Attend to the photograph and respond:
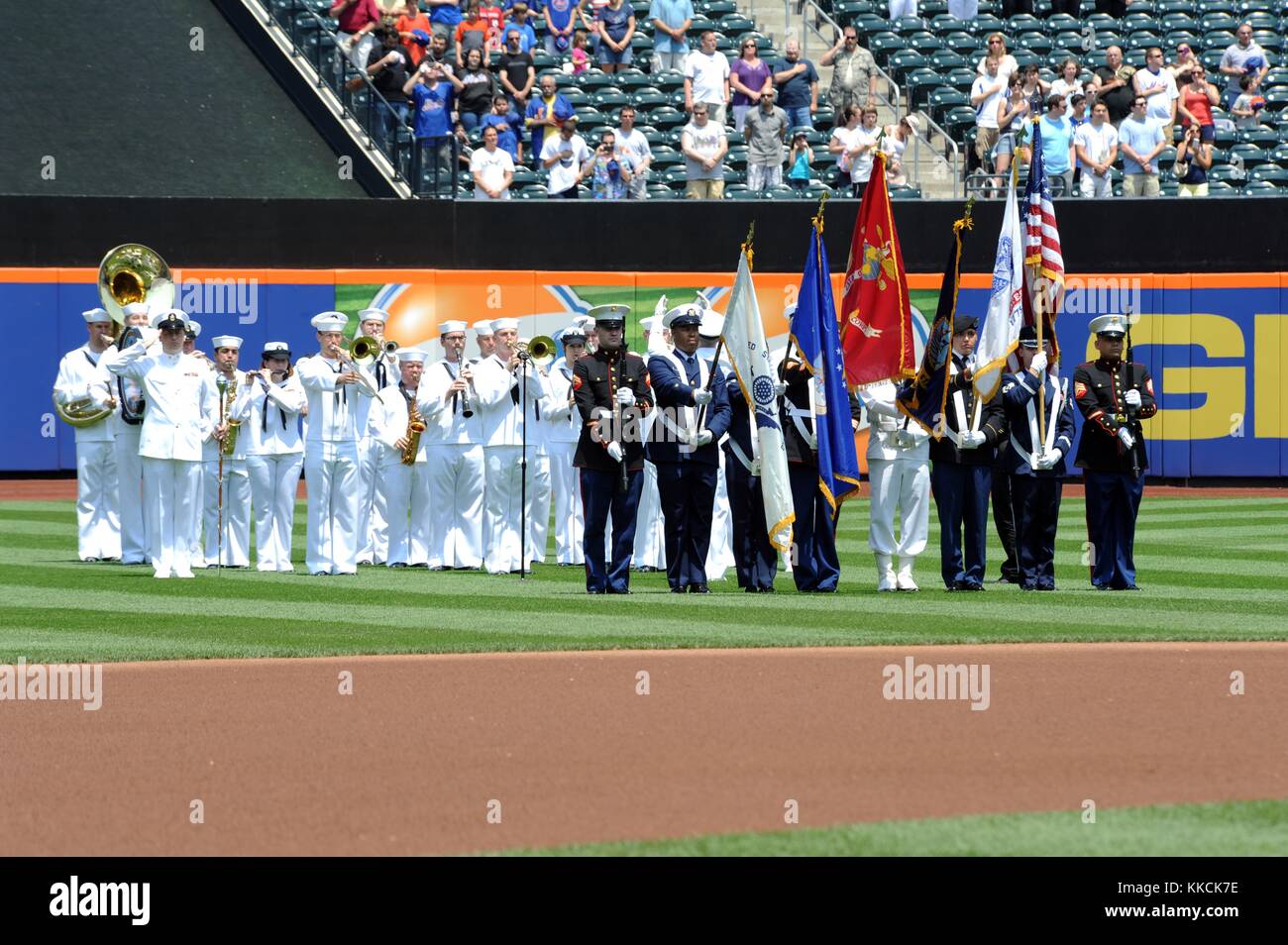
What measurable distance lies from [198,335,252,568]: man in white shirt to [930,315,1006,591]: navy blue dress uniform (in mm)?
6772

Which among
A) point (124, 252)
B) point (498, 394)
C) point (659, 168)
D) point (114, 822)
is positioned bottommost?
A: point (114, 822)

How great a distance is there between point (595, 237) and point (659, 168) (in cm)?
172

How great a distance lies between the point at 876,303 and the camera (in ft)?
57.6

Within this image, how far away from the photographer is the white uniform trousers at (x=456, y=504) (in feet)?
67.1

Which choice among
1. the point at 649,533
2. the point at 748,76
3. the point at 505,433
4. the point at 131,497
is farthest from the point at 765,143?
the point at 131,497

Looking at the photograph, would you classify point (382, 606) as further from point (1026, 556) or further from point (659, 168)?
point (659, 168)

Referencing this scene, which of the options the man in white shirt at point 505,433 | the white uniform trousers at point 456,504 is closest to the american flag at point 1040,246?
the man in white shirt at point 505,433

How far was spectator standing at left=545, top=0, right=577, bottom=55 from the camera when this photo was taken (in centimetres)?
3234

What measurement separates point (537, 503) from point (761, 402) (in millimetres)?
4563

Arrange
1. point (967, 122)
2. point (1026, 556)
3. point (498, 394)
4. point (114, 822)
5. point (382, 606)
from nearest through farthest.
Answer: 1. point (114, 822)
2. point (382, 606)
3. point (1026, 556)
4. point (498, 394)
5. point (967, 122)

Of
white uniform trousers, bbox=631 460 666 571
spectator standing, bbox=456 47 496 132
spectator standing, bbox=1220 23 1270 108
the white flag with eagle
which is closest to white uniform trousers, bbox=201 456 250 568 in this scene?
white uniform trousers, bbox=631 460 666 571

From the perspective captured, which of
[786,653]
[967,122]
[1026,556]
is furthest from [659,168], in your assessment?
[786,653]

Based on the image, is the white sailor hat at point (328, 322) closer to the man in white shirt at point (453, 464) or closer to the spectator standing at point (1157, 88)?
the man in white shirt at point (453, 464)

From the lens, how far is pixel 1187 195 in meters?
30.3
